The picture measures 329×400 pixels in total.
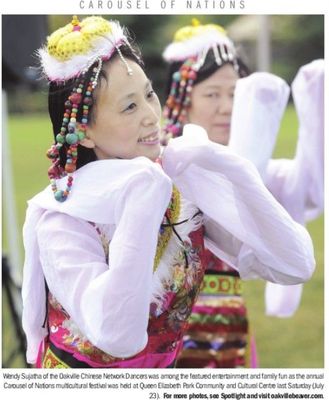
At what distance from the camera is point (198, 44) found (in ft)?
8.73

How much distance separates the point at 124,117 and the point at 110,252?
321 millimetres

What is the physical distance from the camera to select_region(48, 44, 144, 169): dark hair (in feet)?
5.68

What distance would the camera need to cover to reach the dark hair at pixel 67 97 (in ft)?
5.68

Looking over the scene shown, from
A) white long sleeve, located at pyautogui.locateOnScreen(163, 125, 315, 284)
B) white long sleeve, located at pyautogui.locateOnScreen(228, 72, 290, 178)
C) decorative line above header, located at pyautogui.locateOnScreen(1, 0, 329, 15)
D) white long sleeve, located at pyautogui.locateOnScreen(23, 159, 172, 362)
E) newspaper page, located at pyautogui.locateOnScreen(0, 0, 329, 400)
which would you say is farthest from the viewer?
decorative line above header, located at pyautogui.locateOnScreen(1, 0, 329, 15)

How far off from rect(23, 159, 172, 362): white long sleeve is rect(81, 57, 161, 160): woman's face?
0.23 ft

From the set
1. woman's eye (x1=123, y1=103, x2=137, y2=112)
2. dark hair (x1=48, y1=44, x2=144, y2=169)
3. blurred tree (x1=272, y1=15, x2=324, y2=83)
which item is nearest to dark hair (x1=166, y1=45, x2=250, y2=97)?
dark hair (x1=48, y1=44, x2=144, y2=169)

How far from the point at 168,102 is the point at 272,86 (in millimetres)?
522

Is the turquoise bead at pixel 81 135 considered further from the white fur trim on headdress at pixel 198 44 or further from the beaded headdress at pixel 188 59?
the white fur trim on headdress at pixel 198 44

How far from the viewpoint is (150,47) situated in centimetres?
2023

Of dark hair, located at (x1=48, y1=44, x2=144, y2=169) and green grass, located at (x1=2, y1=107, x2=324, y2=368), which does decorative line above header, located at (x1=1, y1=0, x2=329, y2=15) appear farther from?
green grass, located at (x1=2, y1=107, x2=324, y2=368)

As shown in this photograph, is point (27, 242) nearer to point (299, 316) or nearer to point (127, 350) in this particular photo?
point (127, 350)

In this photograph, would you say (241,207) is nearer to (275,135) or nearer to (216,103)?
(275,135)
